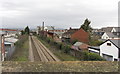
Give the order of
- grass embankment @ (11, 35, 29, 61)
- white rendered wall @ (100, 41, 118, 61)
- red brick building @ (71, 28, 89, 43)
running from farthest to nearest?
1. red brick building @ (71, 28, 89, 43)
2. grass embankment @ (11, 35, 29, 61)
3. white rendered wall @ (100, 41, 118, 61)

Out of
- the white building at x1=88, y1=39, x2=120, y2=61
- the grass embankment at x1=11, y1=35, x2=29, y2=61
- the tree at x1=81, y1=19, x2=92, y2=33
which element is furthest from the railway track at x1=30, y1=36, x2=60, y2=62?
the tree at x1=81, y1=19, x2=92, y2=33

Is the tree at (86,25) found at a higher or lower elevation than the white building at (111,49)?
higher

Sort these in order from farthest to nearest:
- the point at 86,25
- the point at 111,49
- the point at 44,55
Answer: the point at 86,25, the point at 44,55, the point at 111,49

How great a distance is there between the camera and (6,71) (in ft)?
5.67

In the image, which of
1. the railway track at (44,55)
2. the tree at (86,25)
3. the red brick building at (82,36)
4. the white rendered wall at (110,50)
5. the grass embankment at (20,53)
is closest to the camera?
the white rendered wall at (110,50)

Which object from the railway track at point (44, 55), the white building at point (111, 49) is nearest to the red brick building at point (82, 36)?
the railway track at point (44, 55)

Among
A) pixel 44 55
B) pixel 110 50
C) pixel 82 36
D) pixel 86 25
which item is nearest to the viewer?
pixel 110 50

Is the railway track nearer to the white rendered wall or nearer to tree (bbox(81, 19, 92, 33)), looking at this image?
the white rendered wall

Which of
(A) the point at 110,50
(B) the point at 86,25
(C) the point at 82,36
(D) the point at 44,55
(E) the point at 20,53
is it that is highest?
(B) the point at 86,25

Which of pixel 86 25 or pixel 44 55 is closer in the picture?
pixel 44 55

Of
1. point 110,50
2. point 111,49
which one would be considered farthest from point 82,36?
point 111,49

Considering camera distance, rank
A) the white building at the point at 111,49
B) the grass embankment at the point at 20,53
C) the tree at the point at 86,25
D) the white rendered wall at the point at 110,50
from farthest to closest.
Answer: the tree at the point at 86,25 → the grass embankment at the point at 20,53 → the white rendered wall at the point at 110,50 → the white building at the point at 111,49

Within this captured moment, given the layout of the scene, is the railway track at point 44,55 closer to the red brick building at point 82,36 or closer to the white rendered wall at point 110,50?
the white rendered wall at point 110,50

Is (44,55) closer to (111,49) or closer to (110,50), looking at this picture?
(110,50)
